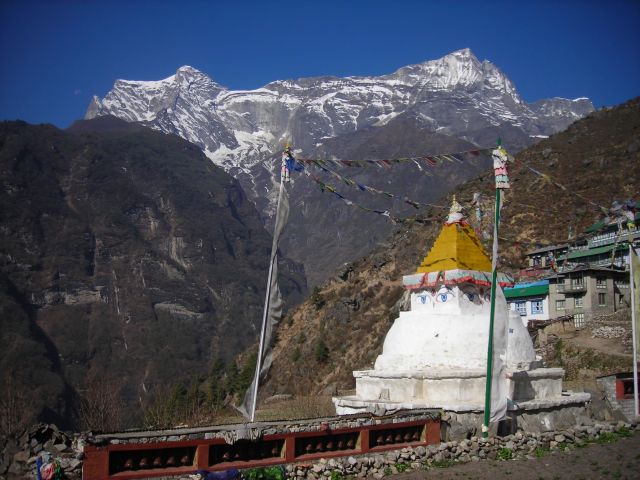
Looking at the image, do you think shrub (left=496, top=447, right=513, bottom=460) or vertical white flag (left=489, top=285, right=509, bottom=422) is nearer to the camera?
shrub (left=496, top=447, right=513, bottom=460)

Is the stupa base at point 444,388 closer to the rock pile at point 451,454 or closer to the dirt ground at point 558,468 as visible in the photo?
the rock pile at point 451,454

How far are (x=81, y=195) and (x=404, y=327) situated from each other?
139 meters

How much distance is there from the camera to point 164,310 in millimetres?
131125

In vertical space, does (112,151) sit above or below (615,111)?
above

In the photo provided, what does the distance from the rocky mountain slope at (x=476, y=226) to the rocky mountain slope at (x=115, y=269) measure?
33.0 metres

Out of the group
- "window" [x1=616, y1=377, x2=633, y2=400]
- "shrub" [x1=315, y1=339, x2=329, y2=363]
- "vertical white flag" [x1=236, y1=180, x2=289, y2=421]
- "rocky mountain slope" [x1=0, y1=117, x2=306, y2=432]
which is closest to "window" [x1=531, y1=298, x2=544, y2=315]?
"shrub" [x1=315, y1=339, x2=329, y2=363]

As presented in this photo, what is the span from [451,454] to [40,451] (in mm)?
8756

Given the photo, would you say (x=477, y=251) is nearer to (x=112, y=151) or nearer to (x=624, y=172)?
(x=624, y=172)

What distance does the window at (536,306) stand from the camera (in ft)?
153

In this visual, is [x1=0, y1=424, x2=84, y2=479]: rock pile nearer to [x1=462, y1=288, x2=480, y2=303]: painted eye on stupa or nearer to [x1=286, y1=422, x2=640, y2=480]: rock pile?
[x1=286, y1=422, x2=640, y2=480]: rock pile

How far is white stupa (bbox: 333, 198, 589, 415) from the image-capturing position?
1886 cm

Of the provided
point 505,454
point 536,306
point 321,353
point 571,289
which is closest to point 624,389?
point 505,454

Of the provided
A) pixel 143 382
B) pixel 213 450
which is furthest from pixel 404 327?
pixel 143 382

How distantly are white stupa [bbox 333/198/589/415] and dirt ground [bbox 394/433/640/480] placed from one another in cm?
240
